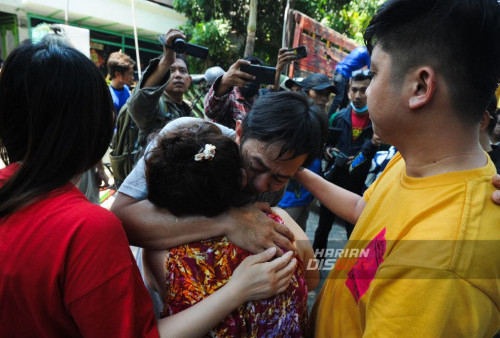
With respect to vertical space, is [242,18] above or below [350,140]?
above

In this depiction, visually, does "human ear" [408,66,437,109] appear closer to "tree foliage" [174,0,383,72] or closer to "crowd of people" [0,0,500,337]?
"crowd of people" [0,0,500,337]

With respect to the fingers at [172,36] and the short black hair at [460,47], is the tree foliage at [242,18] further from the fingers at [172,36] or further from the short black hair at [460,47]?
the short black hair at [460,47]

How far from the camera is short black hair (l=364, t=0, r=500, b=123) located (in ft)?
2.75

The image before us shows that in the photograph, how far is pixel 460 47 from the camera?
0.84m

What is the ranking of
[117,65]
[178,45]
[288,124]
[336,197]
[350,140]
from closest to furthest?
[288,124] < [336,197] < [178,45] < [350,140] < [117,65]

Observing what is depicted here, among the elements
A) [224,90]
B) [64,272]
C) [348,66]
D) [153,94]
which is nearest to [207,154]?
[64,272]

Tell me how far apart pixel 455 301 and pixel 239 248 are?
62cm

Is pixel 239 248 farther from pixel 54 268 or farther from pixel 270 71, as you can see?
pixel 270 71

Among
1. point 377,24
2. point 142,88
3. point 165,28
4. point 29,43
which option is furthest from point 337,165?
point 165,28

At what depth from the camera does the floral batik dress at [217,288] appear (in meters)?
1.00

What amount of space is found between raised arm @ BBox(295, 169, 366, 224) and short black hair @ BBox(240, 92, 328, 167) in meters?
0.22

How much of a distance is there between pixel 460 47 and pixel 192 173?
2.72 feet

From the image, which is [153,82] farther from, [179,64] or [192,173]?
[192,173]

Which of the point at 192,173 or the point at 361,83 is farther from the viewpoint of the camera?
the point at 361,83
